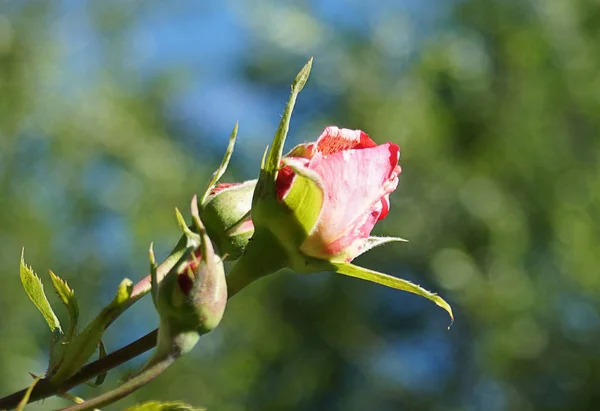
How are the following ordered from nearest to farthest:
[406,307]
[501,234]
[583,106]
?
1. [501,234]
2. [583,106]
3. [406,307]

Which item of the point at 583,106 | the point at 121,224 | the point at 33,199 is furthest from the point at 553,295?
the point at 33,199

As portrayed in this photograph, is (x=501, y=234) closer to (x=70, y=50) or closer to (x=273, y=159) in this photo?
(x=70, y=50)

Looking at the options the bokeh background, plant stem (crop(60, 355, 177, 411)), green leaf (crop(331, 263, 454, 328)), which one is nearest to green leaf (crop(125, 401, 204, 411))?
plant stem (crop(60, 355, 177, 411))

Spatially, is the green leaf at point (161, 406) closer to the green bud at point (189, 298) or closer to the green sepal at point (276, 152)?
the green bud at point (189, 298)

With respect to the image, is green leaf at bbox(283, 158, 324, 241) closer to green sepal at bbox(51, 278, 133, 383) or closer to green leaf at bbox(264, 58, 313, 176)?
green leaf at bbox(264, 58, 313, 176)

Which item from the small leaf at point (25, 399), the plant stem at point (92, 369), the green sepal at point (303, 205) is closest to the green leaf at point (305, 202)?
the green sepal at point (303, 205)

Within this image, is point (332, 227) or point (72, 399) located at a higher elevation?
point (332, 227)

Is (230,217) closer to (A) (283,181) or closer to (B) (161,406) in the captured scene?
(A) (283,181)
